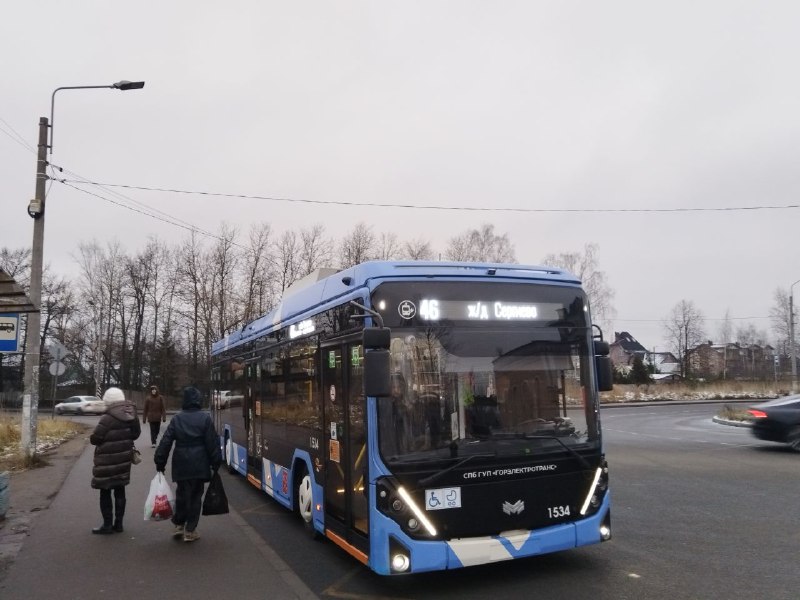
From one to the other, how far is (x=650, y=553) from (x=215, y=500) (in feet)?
15.5

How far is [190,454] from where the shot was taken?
24.1ft

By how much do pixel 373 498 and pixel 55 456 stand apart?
560 inches

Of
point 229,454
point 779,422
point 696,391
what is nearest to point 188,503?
point 229,454

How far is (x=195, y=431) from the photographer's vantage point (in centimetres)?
738

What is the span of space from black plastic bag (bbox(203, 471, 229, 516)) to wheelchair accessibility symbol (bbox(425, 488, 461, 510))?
10.1ft

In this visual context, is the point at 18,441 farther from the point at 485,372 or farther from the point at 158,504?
the point at 485,372

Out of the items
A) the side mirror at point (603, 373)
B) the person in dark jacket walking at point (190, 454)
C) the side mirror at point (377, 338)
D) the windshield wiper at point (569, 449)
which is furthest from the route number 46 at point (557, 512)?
the person in dark jacket walking at point (190, 454)

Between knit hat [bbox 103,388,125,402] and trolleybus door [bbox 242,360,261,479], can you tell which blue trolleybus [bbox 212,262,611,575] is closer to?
knit hat [bbox 103,388,125,402]

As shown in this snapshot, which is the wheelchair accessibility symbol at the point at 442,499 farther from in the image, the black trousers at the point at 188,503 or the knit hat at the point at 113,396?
the knit hat at the point at 113,396

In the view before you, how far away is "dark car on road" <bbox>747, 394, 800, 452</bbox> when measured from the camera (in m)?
15.3

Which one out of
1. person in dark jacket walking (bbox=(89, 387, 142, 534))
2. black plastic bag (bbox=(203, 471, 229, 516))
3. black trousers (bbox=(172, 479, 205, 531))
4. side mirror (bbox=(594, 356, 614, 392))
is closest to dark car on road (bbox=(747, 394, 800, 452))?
side mirror (bbox=(594, 356, 614, 392))

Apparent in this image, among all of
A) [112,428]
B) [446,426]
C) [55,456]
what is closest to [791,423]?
[446,426]

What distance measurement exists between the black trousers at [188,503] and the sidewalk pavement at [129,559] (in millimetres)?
232

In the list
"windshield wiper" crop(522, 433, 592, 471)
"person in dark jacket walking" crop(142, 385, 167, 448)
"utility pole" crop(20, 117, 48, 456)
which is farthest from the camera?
"person in dark jacket walking" crop(142, 385, 167, 448)
